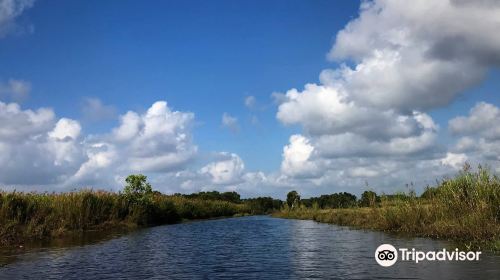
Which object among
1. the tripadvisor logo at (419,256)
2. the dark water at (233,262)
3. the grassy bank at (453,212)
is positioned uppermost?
the grassy bank at (453,212)

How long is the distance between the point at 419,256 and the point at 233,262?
7515 mm

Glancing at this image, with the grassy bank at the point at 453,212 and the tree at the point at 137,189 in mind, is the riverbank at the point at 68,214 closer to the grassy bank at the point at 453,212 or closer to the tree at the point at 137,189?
the tree at the point at 137,189

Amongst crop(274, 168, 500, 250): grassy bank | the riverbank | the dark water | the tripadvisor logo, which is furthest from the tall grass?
crop(274, 168, 500, 250): grassy bank

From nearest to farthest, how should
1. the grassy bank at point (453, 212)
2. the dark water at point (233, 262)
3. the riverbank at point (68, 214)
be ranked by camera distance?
the dark water at point (233, 262) < the grassy bank at point (453, 212) < the riverbank at point (68, 214)

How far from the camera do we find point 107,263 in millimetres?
19766

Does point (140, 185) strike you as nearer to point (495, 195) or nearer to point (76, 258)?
point (76, 258)

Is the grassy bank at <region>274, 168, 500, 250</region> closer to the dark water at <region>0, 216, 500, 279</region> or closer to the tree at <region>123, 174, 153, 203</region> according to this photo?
the dark water at <region>0, 216, 500, 279</region>

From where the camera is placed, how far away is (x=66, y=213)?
34875mm

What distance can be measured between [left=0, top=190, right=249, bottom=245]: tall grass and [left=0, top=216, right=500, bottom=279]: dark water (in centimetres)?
440

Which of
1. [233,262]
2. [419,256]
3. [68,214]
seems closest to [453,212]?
[419,256]

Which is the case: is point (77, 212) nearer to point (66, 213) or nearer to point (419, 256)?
point (66, 213)

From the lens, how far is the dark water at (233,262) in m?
16.5

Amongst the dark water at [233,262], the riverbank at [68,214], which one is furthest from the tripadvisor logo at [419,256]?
the riverbank at [68,214]

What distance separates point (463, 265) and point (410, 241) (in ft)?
26.9
